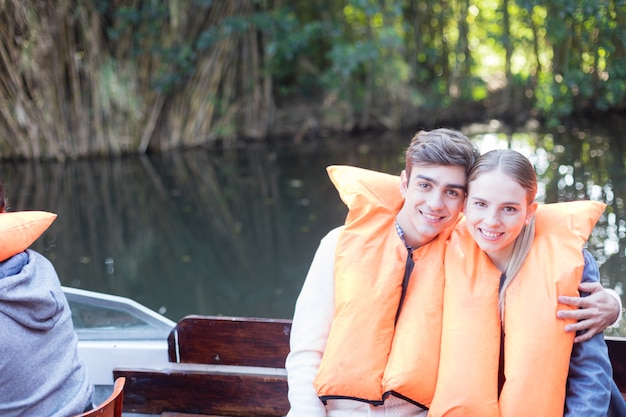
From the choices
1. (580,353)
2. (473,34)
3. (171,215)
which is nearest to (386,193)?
(580,353)

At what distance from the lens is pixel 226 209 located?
530cm

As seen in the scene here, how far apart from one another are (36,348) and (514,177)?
3.39ft

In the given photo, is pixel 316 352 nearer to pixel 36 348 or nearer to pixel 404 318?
pixel 404 318

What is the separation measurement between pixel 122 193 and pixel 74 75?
1.81m

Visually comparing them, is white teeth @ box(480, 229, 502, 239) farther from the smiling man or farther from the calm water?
the calm water

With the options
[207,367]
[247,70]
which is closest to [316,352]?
[207,367]

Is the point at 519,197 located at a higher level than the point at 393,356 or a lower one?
higher

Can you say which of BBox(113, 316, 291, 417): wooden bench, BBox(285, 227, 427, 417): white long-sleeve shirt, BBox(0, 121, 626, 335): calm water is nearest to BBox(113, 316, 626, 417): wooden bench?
BBox(113, 316, 291, 417): wooden bench

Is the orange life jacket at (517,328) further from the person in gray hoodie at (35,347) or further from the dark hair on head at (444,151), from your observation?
the person in gray hoodie at (35,347)

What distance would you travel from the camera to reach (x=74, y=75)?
7070mm

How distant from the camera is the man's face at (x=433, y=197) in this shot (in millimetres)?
1588

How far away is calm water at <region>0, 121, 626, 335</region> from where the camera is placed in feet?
12.6

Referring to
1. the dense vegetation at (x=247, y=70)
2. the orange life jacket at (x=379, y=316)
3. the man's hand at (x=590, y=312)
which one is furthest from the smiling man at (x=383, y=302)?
the dense vegetation at (x=247, y=70)

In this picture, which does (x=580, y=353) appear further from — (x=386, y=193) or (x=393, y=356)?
(x=386, y=193)
